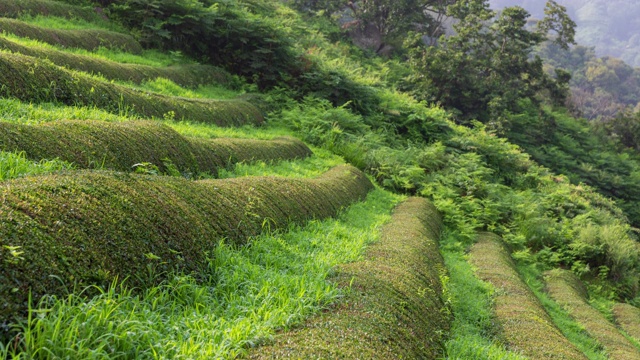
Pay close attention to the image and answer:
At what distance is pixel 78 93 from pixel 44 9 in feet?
28.5

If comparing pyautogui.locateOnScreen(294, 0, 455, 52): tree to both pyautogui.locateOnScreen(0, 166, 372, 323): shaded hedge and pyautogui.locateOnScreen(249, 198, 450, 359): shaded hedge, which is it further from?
pyautogui.locateOnScreen(0, 166, 372, 323): shaded hedge

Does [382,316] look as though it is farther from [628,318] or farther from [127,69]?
[127,69]

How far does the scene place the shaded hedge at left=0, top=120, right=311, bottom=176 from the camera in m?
4.52

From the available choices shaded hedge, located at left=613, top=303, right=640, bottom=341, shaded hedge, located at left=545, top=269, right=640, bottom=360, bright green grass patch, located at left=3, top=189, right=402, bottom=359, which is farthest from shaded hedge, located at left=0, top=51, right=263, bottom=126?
shaded hedge, located at left=613, top=303, right=640, bottom=341

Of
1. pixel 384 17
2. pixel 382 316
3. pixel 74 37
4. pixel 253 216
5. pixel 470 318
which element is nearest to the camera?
pixel 382 316

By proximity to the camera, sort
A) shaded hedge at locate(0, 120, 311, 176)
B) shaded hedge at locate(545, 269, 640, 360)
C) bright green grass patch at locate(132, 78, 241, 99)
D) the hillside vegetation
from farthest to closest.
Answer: bright green grass patch at locate(132, 78, 241, 99) → shaded hedge at locate(545, 269, 640, 360) → shaded hedge at locate(0, 120, 311, 176) → the hillside vegetation

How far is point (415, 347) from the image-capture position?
149 inches

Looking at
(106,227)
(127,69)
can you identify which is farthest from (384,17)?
(106,227)

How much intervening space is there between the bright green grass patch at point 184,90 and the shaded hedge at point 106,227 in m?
6.88

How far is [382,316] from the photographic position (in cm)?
383

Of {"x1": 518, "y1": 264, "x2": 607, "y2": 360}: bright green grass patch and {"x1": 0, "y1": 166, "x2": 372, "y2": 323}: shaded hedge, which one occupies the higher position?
{"x1": 0, "y1": 166, "x2": 372, "y2": 323}: shaded hedge

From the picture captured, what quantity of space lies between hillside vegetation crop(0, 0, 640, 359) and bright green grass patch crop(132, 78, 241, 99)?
0.39 ft

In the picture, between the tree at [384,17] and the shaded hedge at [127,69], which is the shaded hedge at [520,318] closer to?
the shaded hedge at [127,69]

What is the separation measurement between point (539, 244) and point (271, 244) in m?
10.9
